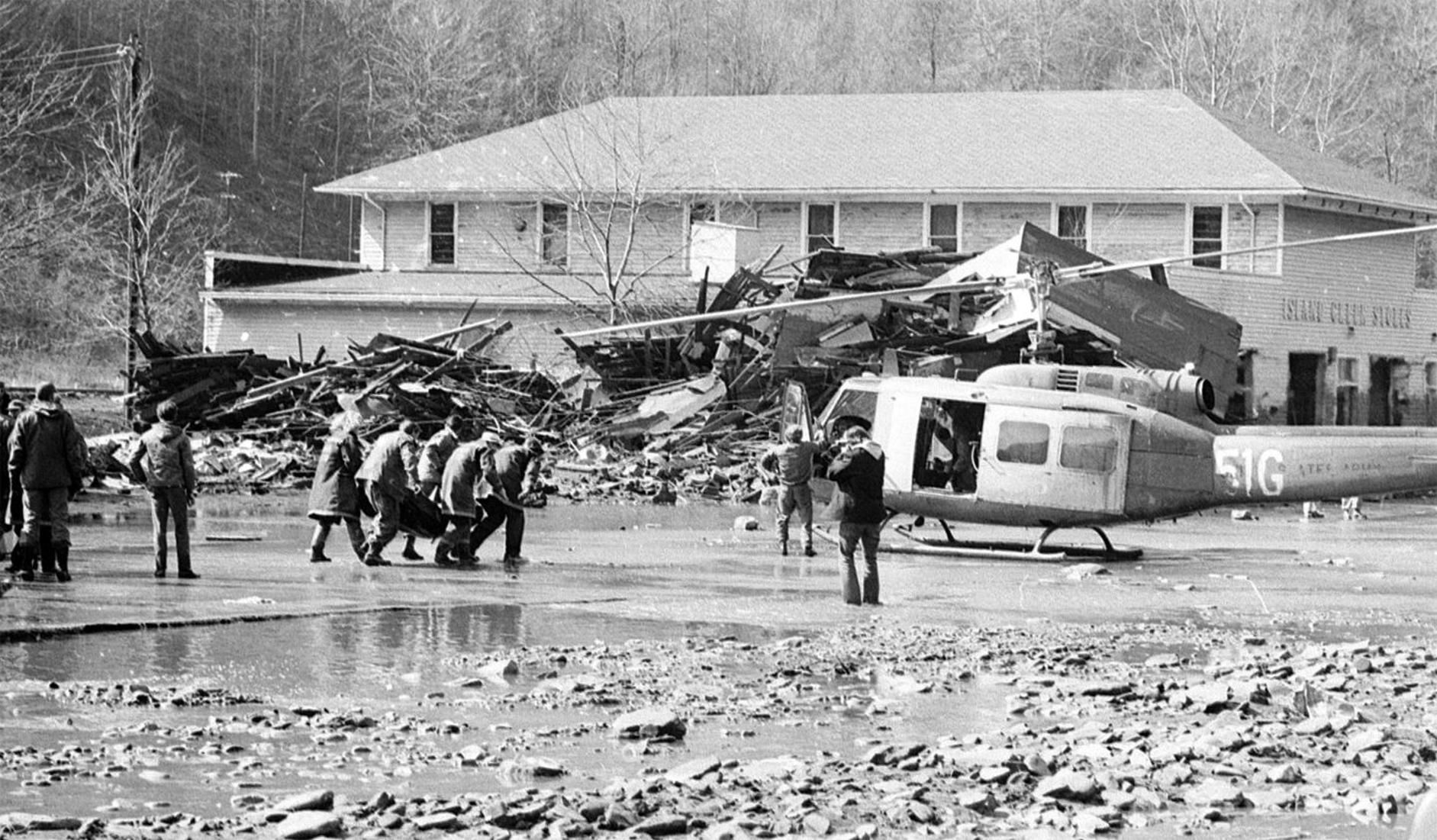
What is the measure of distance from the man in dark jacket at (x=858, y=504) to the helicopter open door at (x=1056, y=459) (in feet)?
16.4

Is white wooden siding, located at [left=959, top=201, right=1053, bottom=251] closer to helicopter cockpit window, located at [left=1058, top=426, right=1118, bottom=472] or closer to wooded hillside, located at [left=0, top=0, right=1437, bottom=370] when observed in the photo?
wooded hillside, located at [left=0, top=0, right=1437, bottom=370]

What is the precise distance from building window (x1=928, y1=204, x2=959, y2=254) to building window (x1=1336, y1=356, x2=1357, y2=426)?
930 centimetres

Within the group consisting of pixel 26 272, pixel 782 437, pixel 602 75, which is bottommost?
pixel 782 437

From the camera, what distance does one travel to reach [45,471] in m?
18.3

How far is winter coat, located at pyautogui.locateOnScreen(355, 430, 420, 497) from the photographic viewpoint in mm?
21281

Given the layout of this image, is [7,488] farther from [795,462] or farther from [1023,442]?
[1023,442]

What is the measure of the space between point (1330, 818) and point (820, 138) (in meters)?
40.5

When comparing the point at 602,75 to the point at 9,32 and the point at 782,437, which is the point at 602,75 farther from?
the point at 782,437

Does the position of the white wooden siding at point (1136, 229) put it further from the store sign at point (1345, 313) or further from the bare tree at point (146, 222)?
the bare tree at point (146, 222)

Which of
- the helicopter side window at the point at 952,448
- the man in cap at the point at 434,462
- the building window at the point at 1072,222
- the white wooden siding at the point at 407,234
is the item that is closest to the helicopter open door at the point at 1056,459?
the helicopter side window at the point at 952,448

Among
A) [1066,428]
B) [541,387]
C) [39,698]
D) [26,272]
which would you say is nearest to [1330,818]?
[39,698]

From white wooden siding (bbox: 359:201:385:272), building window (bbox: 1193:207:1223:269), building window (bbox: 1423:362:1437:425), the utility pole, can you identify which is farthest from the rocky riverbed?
white wooden siding (bbox: 359:201:385:272)

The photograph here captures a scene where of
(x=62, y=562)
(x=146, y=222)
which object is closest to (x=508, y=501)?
(x=62, y=562)

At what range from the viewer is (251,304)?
1922 inches
